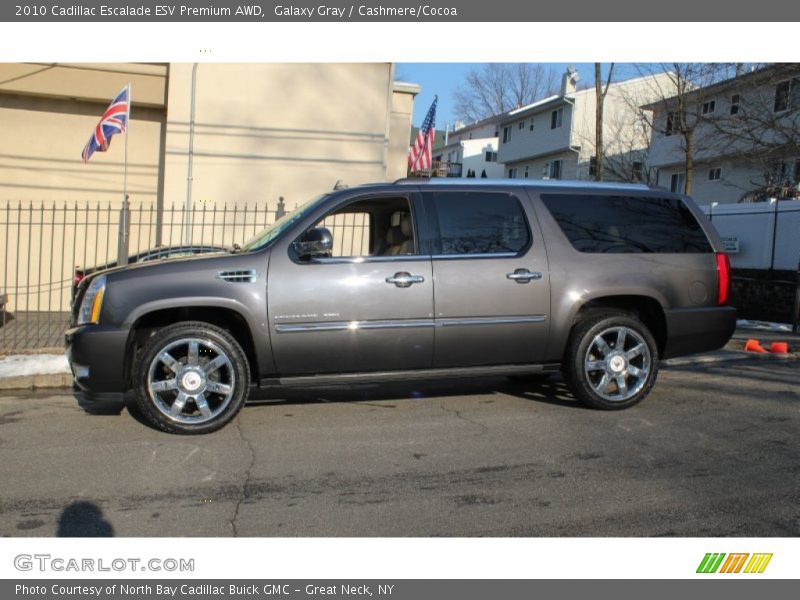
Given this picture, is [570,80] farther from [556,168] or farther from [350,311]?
[350,311]

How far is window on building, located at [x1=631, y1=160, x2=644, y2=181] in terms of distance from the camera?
95.9ft

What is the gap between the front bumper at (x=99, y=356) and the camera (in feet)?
16.3

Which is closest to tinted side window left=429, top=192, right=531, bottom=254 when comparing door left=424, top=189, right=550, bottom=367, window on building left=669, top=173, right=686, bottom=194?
door left=424, top=189, right=550, bottom=367

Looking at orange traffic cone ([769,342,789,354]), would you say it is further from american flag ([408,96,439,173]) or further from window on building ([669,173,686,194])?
window on building ([669,173,686,194])

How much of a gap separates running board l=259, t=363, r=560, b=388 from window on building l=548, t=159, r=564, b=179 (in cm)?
3039

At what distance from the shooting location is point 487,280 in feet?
17.9

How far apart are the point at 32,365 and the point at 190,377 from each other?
357 cm

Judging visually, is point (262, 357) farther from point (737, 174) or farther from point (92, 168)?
point (737, 174)

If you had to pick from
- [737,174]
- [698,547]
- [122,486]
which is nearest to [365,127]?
[122,486]

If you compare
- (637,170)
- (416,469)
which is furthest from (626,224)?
(637,170)

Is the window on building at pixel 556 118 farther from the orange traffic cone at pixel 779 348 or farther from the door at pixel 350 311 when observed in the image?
the door at pixel 350 311

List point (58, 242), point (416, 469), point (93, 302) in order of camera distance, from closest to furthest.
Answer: point (416, 469) < point (93, 302) < point (58, 242)

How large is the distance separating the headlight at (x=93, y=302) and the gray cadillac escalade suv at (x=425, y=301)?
2 centimetres

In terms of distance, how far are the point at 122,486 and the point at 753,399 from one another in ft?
18.1
